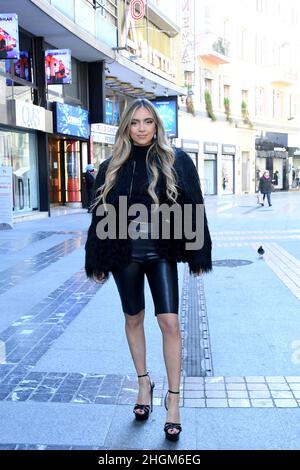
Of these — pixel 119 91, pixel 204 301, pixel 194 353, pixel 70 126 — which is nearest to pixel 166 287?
pixel 194 353

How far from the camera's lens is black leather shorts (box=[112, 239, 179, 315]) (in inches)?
127

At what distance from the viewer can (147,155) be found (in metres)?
3.30

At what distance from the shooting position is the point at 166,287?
3.26 metres

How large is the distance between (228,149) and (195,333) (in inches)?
1399

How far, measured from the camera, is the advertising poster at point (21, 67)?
16.6 metres

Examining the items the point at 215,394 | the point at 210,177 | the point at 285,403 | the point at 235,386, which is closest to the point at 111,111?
the point at 210,177

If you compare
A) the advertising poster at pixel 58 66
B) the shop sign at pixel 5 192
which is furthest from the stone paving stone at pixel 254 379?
the advertising poster at pixel 58 66

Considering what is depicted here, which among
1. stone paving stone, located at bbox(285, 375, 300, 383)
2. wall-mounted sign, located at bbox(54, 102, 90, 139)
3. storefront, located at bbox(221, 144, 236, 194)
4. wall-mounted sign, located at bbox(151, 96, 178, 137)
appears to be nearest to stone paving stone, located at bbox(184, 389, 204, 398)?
stone paving stone, located at bbox(285, 375, 300, 383)

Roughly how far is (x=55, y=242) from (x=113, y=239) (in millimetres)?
8861

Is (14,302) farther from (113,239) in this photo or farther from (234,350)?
(113,239)

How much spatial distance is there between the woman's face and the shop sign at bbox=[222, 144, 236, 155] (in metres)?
36.5

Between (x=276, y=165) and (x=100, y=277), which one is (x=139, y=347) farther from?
(x=276, y=165)

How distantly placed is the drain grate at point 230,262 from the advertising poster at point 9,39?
26.8 feet
